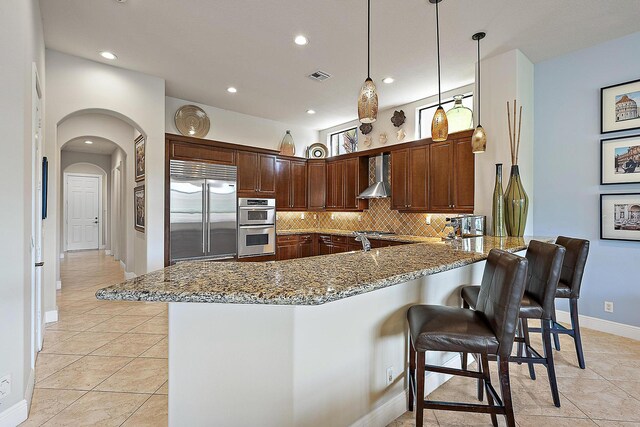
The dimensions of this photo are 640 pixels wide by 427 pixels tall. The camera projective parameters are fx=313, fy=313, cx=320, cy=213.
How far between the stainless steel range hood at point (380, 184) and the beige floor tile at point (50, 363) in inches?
162

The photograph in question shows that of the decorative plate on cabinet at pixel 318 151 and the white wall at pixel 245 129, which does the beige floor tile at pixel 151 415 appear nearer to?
the white wall at pixel 245 129

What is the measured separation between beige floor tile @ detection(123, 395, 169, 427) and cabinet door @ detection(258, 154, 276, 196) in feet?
12.1

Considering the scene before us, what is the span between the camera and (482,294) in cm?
181

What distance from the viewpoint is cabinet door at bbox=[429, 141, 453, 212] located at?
13.7 feet

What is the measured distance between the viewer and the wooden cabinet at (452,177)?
155 inches

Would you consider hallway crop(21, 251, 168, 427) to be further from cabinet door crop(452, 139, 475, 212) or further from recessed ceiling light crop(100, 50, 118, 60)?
cabinet door crop(452, 139, 475, 212)

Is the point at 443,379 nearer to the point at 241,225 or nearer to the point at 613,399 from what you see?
the point at 613,399

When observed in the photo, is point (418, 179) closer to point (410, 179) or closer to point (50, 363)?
point (410, 179)

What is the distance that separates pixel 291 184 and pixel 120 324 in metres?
3.54

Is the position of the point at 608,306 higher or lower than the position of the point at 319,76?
lower

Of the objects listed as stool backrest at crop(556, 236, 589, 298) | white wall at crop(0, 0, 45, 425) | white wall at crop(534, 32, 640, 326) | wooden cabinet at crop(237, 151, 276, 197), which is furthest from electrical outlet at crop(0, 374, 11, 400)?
white wall at crop(534, 32, 640, 326)

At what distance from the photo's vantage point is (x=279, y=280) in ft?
4.40

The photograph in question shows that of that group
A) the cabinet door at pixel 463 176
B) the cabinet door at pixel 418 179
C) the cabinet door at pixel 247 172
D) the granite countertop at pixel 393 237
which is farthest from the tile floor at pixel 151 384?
the cabinet door at pixel 247 172

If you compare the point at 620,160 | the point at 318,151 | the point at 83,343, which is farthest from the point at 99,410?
the point at 318,151
